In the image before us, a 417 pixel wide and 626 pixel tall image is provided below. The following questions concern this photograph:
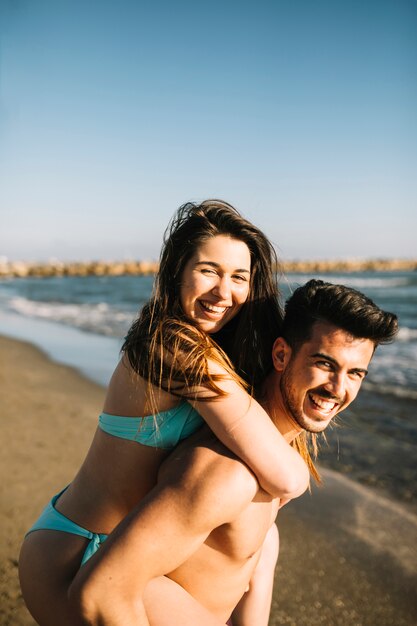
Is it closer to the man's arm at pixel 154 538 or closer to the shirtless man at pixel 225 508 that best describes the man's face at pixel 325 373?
the shirtless man at pixel 225 508

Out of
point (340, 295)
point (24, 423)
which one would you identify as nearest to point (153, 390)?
point (340, 295)

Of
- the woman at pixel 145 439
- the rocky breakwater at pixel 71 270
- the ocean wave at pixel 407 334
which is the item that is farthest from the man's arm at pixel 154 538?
the rocky breakwater at pixel 71 270

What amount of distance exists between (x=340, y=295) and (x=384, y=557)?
2.39 meters

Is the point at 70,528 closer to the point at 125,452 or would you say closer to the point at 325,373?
the point at 125,452

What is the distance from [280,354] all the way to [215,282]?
489mm

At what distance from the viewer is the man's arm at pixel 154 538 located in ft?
5.71

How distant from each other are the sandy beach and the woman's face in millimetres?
1896

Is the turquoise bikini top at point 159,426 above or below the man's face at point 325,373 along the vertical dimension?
below

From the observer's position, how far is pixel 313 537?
3.85 metres

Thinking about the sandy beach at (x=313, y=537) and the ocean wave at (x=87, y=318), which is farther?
the ocean wave at (x=87, y=318)

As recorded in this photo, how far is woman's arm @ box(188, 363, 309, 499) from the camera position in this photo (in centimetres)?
191

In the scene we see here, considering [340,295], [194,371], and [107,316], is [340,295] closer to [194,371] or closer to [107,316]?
[194,371]

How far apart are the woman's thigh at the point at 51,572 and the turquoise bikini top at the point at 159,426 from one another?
0.47 meters

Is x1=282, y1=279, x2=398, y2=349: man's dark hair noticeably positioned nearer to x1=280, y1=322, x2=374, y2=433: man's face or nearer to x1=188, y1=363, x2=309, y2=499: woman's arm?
x1=280, y1=322, x2=374, y2=433: man's face
